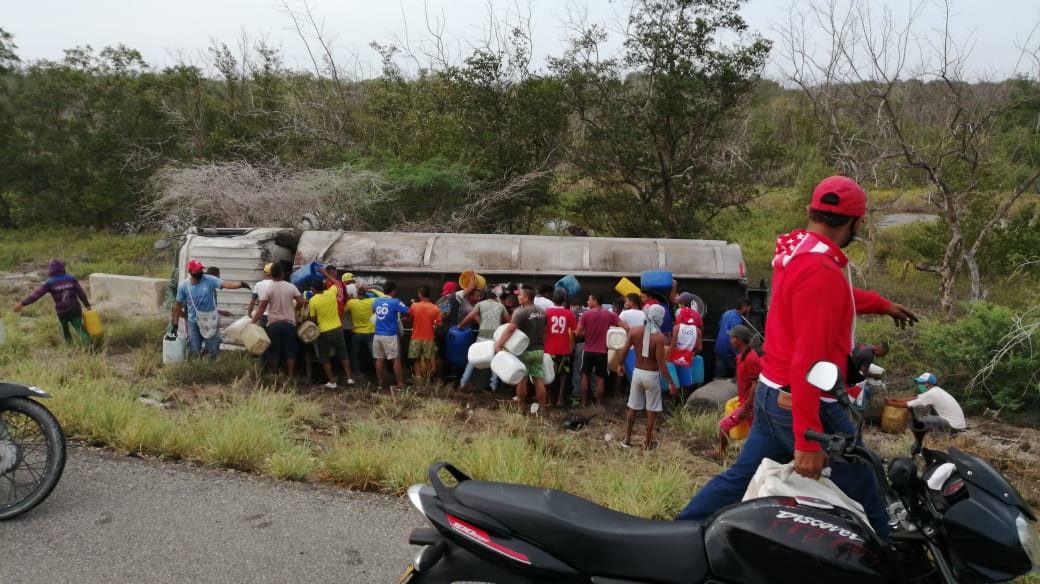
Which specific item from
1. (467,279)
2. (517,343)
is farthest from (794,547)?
(467,279)

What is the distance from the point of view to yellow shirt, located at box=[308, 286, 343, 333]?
965cm

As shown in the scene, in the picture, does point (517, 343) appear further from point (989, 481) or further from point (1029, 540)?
point (1029, 540)

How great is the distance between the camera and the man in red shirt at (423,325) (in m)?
9.64

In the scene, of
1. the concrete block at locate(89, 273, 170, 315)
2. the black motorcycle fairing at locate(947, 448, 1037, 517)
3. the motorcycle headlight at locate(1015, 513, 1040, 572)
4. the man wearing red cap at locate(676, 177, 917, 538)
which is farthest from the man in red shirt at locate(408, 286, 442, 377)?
the concrete block at locate(89, 273, 170, 315)

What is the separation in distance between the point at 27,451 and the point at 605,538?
397cm

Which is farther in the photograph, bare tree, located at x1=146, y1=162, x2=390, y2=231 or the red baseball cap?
bare tree, located at x1=146, y1=162, x2=390, y2=231

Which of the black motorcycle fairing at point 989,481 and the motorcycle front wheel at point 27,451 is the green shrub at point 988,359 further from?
the motorcycle front wheel at point 27,451

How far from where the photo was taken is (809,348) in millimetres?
2873

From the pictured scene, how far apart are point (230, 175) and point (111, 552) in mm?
12424

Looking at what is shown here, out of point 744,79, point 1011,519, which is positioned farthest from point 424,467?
point 744,79

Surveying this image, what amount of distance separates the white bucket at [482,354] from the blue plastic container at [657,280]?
2.24 meters

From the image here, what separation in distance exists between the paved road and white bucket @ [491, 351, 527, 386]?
405cm

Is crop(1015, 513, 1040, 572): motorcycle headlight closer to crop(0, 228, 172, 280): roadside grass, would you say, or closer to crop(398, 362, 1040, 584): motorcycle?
crop(398, 362, 1040, 584): motorcycle

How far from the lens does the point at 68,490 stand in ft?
16.0
